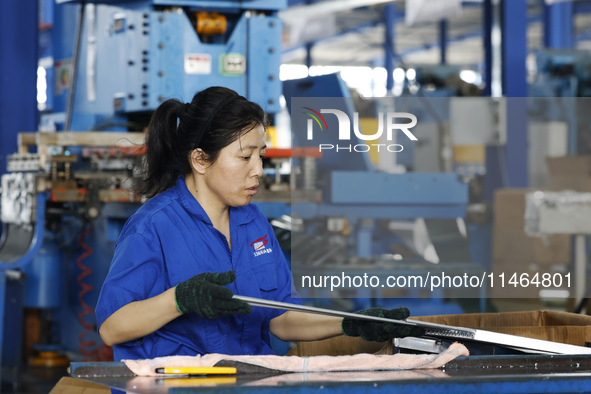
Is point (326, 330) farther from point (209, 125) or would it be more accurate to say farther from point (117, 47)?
point (117, 47)

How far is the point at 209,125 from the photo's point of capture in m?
1.69

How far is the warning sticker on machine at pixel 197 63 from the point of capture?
3.37 m

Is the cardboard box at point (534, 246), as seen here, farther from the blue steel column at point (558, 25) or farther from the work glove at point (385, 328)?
the blue steel column at point (558, 25)

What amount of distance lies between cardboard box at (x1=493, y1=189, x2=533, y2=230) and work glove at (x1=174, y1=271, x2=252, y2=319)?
14.5ft

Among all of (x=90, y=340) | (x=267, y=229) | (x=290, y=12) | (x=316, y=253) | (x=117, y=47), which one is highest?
(x=290, y=12)

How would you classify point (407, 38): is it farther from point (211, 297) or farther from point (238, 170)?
point (211, 297)

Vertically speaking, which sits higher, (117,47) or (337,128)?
(117,47)

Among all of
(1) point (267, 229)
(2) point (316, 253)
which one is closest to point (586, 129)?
(2) point (316, 253)

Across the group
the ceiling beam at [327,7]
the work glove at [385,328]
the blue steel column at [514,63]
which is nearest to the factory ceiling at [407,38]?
the ceiling beam at [327,7]

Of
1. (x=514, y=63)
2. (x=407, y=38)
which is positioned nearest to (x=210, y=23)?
(x=514, y=63)

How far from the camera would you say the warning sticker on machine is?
3.37 m

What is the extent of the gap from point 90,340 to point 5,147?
1.14 meters

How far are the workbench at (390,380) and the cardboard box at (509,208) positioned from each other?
4270 mm

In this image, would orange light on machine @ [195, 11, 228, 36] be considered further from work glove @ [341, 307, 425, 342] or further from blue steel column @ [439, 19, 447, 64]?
blue steel column @ [439, 19, 447, 64]
